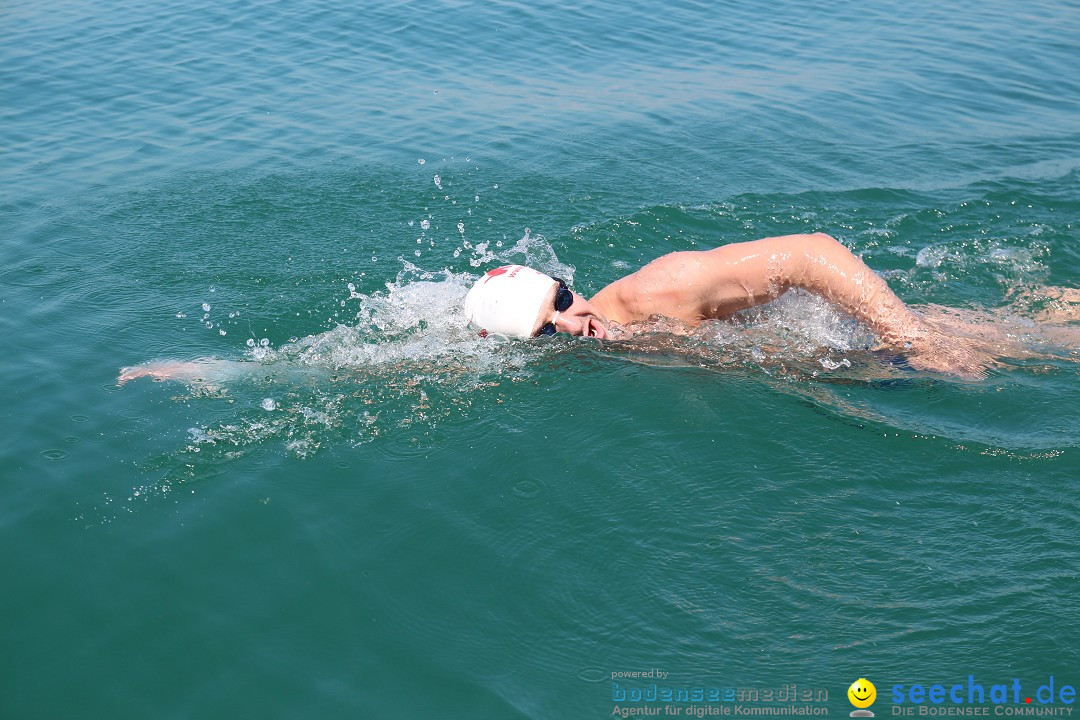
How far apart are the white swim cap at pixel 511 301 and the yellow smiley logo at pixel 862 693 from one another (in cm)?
299

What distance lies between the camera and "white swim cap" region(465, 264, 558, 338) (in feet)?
19.2

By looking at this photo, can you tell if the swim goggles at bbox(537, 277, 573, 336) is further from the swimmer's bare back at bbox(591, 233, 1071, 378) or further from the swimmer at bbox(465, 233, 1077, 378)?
the swimmer's bare back at bbox(591, 233, 1071, 378)

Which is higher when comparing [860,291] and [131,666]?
[860,291]

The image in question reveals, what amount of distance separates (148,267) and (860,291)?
584cm

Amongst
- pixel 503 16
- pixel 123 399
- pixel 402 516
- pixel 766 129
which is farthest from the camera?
pixel 503 16

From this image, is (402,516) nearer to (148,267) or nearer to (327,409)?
(327,409)

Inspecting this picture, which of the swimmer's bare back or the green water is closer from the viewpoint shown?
the green water

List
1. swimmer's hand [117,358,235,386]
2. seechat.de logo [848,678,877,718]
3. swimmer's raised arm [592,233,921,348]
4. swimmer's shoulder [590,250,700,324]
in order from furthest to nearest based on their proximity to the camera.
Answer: swimmer's hand [117,358,235,386] → swimmer's shoulder [590,250,700,324] → swimmer's raised arm [592,233,921,348] → seechat.de logo [848,678,877,718]

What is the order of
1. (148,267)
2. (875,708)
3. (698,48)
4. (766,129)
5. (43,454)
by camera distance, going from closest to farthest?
(875,708), (43,454), (148,267), (766,129), (698,48)

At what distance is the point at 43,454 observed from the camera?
17.9ft

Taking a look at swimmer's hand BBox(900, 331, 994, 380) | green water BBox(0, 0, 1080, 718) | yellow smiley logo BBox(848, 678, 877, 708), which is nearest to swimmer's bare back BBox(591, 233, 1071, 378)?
swimmer's hand BBox(900, 331, 994, 380)

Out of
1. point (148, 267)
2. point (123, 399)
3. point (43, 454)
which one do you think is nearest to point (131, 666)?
point (43, 454)

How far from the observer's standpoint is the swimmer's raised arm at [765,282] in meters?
5.62

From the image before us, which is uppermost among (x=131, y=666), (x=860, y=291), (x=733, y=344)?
(x=860, y=291)
